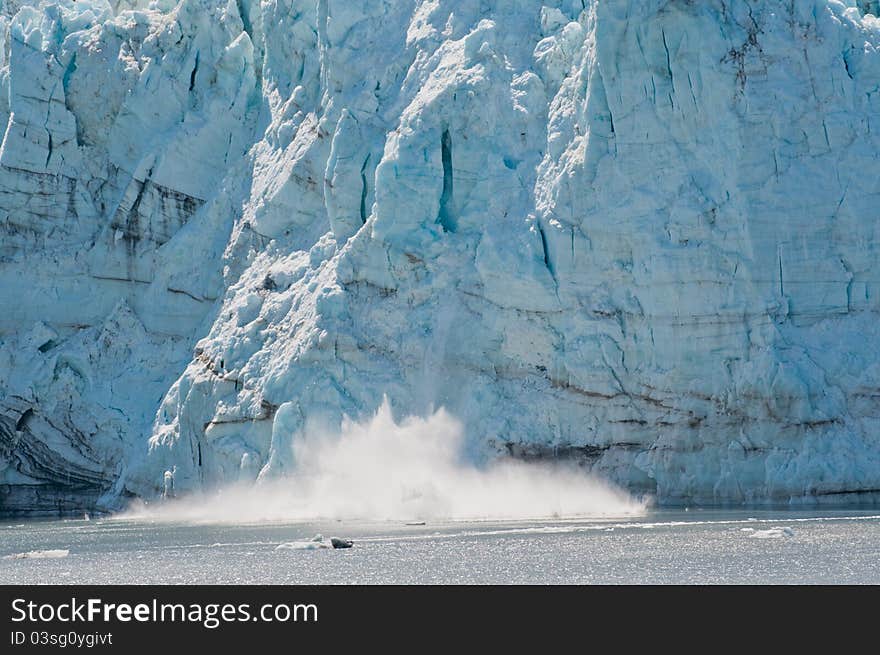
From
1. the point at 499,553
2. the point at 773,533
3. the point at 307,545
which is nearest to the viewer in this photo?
the point at 499,553

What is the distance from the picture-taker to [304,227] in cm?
4494

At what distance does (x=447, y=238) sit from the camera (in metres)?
40.8

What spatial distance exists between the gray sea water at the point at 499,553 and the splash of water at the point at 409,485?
1124 millimetres

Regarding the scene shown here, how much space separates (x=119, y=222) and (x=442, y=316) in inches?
444

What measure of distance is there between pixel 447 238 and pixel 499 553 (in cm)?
1167

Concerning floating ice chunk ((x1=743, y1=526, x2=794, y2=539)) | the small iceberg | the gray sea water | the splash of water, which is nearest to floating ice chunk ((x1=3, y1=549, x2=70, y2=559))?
the gray sea water

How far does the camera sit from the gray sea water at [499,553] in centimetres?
2734

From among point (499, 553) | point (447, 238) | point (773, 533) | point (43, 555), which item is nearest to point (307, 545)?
point (499, 553)

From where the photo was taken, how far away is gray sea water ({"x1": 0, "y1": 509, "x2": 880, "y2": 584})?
89.7 feet

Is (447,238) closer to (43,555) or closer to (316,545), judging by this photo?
(316,545)

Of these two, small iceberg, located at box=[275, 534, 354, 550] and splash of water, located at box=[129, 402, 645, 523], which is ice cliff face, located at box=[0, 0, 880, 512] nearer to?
splash of water, located at box=[129, 402, 645, 523]
